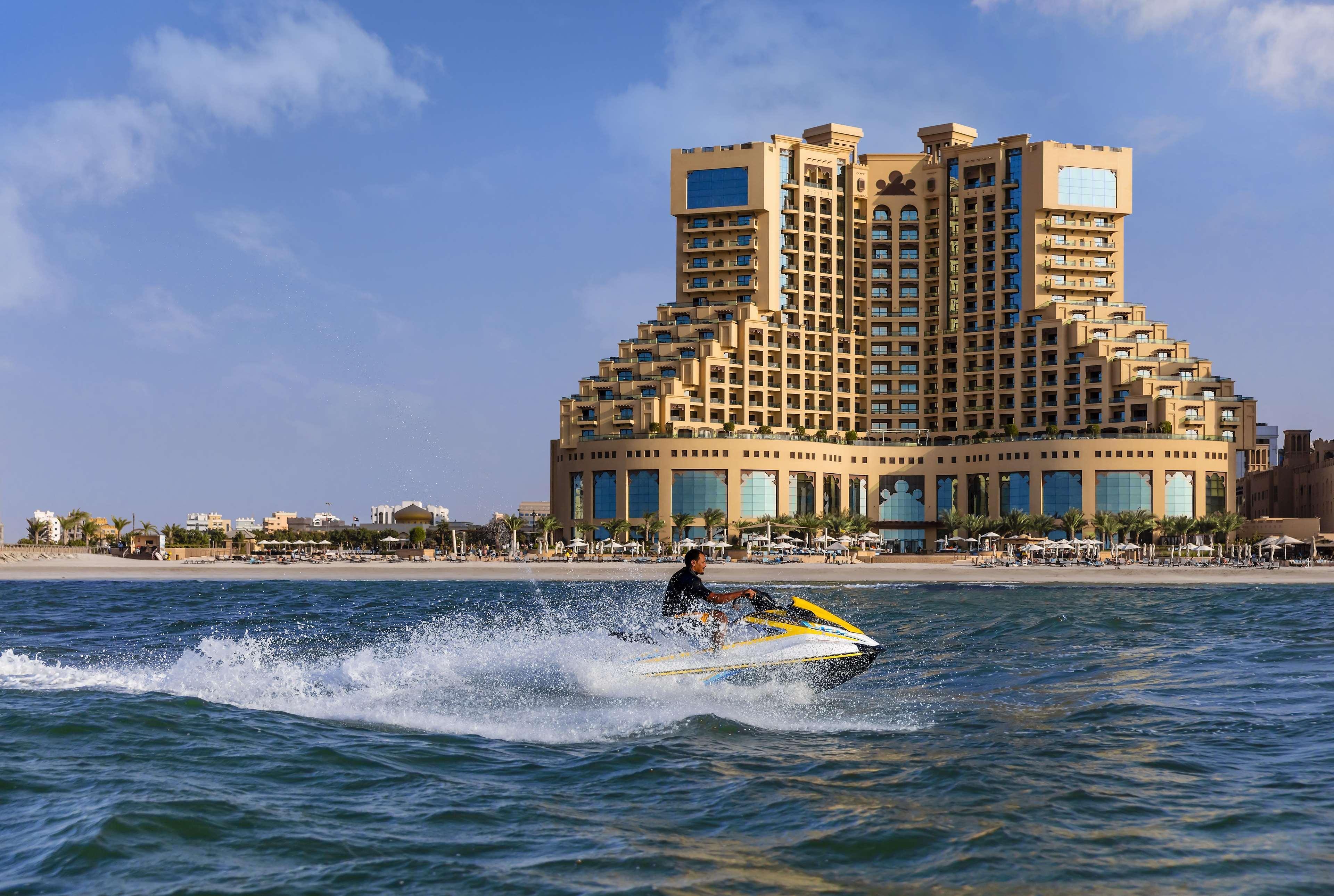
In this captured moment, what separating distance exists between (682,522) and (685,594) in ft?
322

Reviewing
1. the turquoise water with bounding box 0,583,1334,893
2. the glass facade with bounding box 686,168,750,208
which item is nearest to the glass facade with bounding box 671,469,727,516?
the glass facade with bounding box 686,168,750,208

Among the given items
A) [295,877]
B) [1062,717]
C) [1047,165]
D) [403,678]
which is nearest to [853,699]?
[1062,717]

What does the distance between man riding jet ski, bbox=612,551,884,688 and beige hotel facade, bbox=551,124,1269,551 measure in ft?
330

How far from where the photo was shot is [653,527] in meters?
116

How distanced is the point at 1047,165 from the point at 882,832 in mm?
131407

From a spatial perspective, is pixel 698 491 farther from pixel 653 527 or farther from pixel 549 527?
pixel 549 527

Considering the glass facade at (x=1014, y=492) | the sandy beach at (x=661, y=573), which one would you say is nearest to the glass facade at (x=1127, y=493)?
the glass facade at (x=1014, y=492)

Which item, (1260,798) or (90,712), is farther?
(90,712)

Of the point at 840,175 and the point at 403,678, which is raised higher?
the point at 840,175

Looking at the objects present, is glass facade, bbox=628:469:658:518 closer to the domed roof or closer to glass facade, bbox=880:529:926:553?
glass facade, bbox=880:529:926:553

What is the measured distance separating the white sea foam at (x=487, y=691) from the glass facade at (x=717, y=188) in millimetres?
115550

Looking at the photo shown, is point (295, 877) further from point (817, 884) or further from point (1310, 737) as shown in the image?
point (1310, 737)

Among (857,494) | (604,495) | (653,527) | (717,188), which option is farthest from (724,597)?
(717,188)

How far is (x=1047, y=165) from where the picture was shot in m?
129
